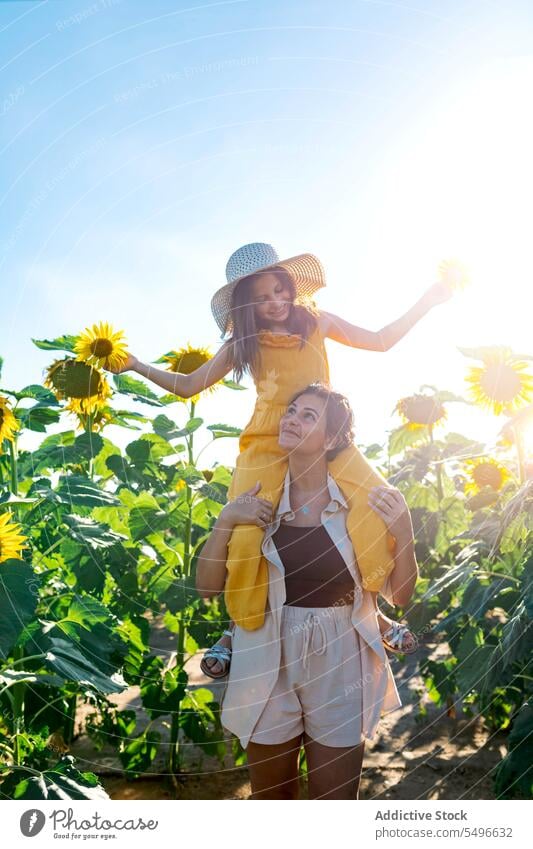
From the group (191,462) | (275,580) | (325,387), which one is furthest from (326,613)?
(191,462)

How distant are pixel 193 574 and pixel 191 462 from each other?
41cm

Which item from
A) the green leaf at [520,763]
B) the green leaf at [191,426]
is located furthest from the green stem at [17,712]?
the green leaf at [520,763]

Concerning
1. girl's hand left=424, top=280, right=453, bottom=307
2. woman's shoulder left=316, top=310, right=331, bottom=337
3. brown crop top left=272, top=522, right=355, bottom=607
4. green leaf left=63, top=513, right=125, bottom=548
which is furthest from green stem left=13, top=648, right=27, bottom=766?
girl's hand left=424, top=280, right=453, bottom=307

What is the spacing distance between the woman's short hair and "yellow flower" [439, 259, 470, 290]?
472 millimetres

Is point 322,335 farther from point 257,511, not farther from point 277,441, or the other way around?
point 257,511

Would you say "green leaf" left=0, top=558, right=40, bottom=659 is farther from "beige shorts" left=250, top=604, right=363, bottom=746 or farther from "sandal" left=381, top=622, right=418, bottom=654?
"sandal" left=381, top=622, right=418, bottom=654

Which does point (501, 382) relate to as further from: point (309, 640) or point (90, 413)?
point (90, 413)

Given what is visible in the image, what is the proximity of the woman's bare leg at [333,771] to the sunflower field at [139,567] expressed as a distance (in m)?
0.44

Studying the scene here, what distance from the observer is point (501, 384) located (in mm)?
2422

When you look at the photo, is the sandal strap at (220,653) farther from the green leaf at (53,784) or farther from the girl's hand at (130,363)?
the girl's hand at (130,363)

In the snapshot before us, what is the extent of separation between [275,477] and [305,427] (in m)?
0.15

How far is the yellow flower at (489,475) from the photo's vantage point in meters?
3.04

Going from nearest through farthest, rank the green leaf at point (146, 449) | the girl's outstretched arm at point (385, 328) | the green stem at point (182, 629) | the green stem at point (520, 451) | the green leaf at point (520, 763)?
1. the green leaf at point (520, 763)
2. the girl's outstretched arm at point (385, 328)
3. the green stem at point (520, 451)
4. the green stem at point (182, 629)
5. the green leaf at point (146, 449)

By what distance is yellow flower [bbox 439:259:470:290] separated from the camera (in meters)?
1.97
